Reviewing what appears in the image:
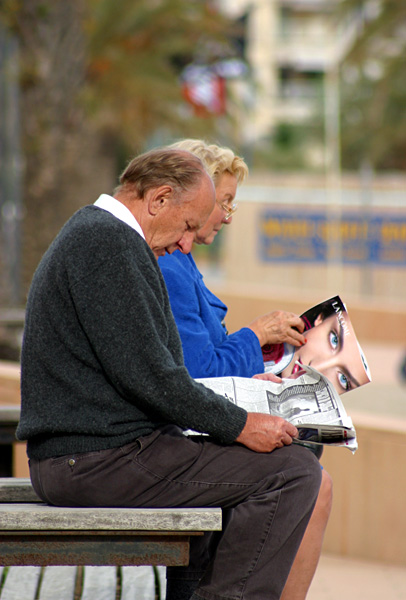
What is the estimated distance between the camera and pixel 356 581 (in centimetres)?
382

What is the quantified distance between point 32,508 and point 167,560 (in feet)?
1.22

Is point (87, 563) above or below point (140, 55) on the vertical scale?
below

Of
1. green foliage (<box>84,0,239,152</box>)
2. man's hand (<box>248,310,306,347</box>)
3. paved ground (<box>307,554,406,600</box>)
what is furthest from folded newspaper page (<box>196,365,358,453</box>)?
green foliage (<box>84,0,239,152</box>)

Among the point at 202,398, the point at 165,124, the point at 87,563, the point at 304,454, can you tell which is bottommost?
the point at 87,563

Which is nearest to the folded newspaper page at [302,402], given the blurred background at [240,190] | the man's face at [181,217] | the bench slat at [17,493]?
the man's face at [181,217]

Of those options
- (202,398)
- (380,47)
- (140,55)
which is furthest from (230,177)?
(380,47)

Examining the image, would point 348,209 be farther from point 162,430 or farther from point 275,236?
point 162,430

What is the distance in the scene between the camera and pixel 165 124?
50.4ft

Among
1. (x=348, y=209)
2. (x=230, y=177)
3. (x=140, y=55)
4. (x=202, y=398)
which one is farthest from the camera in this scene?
(x=348, y=209)

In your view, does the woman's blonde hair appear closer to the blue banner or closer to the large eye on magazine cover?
the large eye on magazine cover

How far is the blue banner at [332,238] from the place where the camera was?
15.1 m

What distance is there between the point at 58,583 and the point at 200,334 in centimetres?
127

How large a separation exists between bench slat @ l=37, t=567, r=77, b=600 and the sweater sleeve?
51.0 inches

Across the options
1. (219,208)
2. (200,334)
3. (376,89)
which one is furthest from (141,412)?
(376,89)
